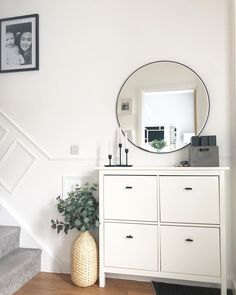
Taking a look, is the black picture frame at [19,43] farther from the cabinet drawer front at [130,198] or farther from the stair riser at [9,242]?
the stair riser at [9,242]

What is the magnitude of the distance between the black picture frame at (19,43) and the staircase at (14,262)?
1.76m

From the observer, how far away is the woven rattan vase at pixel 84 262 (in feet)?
7.05

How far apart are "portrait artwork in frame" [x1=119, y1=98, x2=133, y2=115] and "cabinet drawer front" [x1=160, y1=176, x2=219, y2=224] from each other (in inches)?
29.6

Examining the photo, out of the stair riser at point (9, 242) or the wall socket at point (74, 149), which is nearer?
the stair riser at point (9, 242)

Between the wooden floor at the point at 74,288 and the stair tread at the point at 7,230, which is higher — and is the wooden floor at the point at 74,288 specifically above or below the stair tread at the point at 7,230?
below

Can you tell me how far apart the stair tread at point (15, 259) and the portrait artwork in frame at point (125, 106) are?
Answer: 5.39ft

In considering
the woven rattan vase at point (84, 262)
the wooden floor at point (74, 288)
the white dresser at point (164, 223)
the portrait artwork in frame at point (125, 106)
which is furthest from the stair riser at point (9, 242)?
the portrait artwork in frame at point (125, 106)

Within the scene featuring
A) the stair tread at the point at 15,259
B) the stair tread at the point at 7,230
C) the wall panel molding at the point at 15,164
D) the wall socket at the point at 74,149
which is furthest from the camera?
the wall panel molding at the point at 15,164

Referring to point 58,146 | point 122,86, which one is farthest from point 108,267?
point 122,86

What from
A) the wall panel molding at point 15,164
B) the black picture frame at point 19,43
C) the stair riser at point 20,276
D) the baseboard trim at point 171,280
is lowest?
the baseboard trim at point 171,280

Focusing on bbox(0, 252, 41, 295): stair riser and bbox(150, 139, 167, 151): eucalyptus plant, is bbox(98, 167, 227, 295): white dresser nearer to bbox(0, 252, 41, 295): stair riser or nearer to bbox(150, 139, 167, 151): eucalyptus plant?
bbox(150, 139, 167, 151): eucalyptus plant

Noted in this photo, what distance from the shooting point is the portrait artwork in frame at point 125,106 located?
241cm

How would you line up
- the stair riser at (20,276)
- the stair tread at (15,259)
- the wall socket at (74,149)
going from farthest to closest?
the wall socket at (74,149) < the stair tread at (15,259) < the stair riser at (20,276)

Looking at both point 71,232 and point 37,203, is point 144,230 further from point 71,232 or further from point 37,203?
point 37,203
